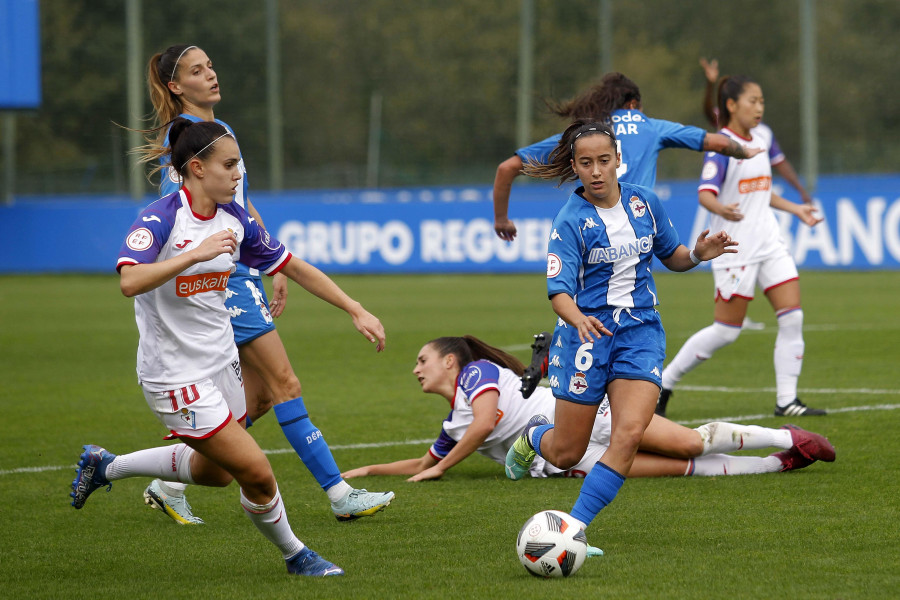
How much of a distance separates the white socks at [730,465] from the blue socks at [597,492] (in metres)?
1.69

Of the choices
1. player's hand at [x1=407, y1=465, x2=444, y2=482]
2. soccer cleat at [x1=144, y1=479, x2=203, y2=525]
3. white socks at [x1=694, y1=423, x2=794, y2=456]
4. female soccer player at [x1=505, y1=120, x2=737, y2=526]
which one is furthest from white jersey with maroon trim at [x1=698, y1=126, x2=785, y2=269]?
soccer cleat at [x1=144, y1=479, x2=203, y2=525]

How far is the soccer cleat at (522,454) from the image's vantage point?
19.4 ft

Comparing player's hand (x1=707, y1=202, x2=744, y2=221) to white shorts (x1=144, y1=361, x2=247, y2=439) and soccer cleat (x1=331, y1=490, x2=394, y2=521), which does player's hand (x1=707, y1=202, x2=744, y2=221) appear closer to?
soccer cleat (x1=331, y1=490, x2=394, y2=521)

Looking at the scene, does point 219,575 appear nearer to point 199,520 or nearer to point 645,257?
point 199,520

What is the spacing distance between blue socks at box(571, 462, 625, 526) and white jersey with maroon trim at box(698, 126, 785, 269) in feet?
12.9

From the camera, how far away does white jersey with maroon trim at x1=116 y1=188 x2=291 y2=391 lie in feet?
15.0

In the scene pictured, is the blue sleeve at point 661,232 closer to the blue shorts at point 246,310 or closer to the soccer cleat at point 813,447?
the soccer cleat at point 813,447

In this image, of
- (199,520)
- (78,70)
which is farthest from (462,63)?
(199,520)

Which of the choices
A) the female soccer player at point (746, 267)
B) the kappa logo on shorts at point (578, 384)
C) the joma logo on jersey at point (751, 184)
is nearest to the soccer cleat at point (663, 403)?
the female soccer player at point (746, 267)

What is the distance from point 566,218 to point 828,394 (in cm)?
475

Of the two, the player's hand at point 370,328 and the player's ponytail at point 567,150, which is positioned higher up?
the player's ponytail at point 567,150

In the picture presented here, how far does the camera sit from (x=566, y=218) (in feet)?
16.4

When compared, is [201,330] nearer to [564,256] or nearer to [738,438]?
[564,256]

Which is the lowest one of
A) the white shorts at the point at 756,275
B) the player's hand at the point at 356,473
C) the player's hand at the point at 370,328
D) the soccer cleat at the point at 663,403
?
the player's hand at the point at 356,473
